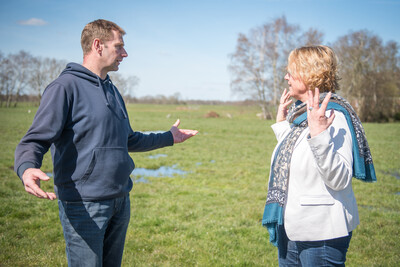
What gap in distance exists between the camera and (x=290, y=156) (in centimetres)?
229

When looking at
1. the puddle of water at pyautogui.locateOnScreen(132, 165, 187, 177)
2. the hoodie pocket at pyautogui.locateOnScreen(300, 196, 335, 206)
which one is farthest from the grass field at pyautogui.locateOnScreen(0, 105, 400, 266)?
the hoodie pocket at pyautogui.locateOnScreen(300, 196, 335, 206)

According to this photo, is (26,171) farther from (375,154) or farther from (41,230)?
(375,154)

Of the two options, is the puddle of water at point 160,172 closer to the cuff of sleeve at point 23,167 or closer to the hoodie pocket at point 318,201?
the cuff of sleeve at point 23,167

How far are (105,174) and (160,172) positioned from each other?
8.76m

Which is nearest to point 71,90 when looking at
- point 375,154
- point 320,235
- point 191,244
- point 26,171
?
point 26,171

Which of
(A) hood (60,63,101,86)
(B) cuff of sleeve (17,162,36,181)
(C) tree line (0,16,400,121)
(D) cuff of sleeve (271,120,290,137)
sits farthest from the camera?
(C) tree line (0,16,400,121)

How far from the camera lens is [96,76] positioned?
2.47 metres

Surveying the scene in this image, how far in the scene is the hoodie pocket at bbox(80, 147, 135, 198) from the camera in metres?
2.28

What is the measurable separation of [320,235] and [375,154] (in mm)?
15067

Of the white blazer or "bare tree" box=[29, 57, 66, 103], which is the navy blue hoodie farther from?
"bare tree" box=[29, 57, 66, 103]

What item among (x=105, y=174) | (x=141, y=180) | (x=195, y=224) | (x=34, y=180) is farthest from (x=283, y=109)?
(x=141, y=180)

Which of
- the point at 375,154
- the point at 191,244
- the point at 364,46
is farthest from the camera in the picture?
the point at 364,46

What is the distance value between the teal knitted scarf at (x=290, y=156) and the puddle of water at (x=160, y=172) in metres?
8.31

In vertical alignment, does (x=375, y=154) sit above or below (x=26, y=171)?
below
